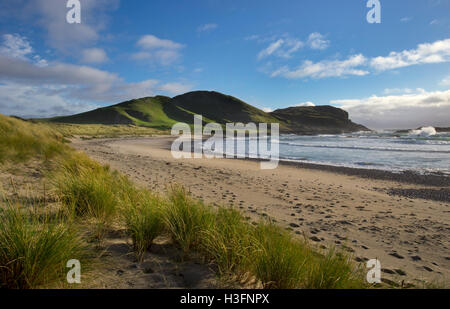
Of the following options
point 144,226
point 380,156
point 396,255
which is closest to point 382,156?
point 380,156

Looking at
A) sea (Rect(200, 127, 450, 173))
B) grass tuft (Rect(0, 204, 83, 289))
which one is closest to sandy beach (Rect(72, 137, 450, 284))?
grass tuft (Rect(0, 204, 83, 289))

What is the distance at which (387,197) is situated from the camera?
31.0 feet

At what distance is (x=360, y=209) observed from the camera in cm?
773

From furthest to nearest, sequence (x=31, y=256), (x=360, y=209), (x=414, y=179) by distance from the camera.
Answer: (x=414, y=179) → (x=360, y=209) → (x=31, y=256)

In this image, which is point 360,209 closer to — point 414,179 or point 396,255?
point 396,255

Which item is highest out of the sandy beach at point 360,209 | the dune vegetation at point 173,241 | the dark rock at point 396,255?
the dune vegetation at point 173,241

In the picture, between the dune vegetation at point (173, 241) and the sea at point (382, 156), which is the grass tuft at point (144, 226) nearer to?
the dune vegetation at point (173, 241)

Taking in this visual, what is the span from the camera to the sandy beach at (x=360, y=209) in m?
4.74

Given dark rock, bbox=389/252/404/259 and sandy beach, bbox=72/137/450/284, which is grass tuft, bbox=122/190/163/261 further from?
dark rock, bbox=389/252/404/259

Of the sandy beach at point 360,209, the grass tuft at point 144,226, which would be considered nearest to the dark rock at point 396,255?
the sandy beach at point 360,209

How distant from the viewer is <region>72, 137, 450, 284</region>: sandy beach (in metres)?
4.74
